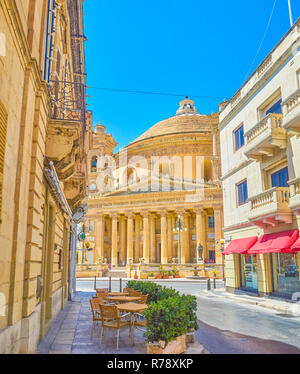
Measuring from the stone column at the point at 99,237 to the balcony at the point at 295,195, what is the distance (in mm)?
42711

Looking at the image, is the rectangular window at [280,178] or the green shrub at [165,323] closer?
the green shrub at [165,323]

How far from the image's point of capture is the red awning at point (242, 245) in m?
16.8

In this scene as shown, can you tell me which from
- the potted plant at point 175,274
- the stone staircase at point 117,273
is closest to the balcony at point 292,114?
the potted plant at point 175,274

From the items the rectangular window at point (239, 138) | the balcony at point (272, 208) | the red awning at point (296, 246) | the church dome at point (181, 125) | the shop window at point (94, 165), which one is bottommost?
the red awning at point (296, 246)

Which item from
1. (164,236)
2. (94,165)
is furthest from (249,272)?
(94,165)

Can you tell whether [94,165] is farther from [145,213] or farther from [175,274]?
[175,274]

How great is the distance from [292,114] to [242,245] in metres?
7.62

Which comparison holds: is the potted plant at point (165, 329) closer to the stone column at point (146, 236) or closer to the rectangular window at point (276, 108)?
the rectangular window at point (276, 108)

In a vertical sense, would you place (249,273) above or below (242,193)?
below

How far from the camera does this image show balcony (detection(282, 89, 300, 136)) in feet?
41.4

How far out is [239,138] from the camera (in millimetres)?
19688

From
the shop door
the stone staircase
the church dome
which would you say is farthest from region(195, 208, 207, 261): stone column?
the shop door

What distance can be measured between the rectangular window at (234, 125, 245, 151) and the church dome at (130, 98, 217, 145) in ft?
135
